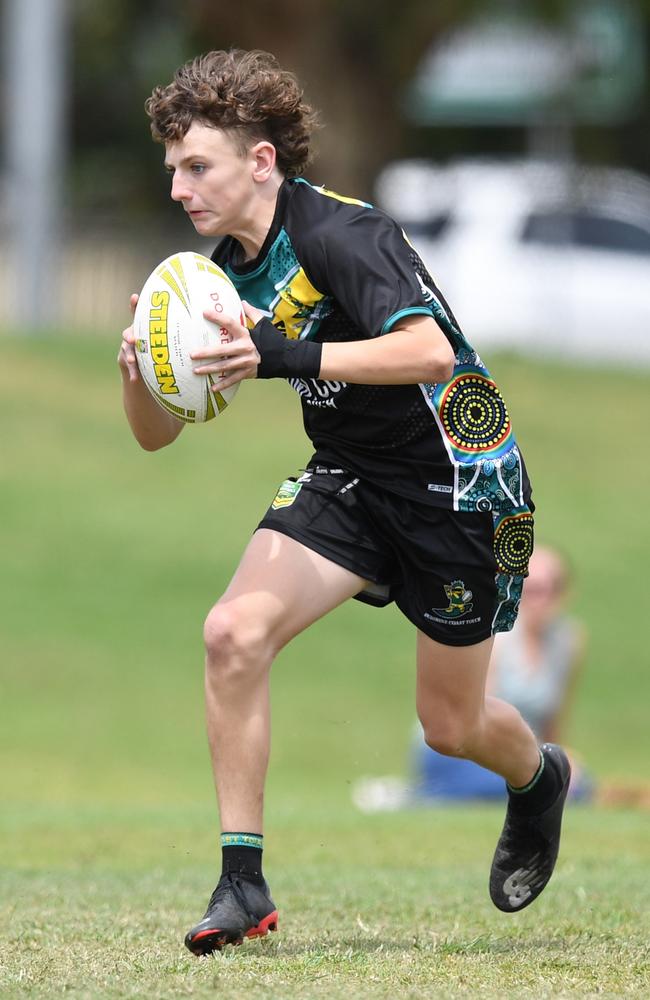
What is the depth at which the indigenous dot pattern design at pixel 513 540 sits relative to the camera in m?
5.20

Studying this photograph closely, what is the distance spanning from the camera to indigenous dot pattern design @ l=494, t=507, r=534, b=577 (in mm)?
5199

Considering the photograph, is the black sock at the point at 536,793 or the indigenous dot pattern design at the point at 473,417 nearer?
the indigenous dot pattern design at the point at 473,417

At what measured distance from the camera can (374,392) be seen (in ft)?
16.7

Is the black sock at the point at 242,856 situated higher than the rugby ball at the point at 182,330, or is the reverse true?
the rugby ball at the point at 182,330

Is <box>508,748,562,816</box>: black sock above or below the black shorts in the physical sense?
below

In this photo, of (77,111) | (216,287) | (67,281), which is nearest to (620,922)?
(216,287)

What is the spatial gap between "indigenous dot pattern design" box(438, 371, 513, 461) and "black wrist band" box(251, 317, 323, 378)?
523mm

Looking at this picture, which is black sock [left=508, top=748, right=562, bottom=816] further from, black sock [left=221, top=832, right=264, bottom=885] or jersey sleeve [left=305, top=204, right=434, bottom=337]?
jersey sleeve [left=305, top=204, right=434, bottom=337]

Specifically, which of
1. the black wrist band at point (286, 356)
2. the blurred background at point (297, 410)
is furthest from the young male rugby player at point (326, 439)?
the blurred background at point (297, 410)

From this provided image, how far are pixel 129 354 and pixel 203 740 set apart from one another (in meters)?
7.80

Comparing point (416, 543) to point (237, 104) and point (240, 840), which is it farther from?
point (237, 104)

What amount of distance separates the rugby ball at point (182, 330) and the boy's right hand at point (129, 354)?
1.7 inches

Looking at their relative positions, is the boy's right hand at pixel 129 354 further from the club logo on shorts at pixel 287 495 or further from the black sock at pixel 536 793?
the black sock at pixel 536 793

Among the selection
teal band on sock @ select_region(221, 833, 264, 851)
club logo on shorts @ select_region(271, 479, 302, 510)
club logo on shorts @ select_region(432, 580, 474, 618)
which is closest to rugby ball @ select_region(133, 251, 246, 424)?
club logo on shorts @ select_region(271, 479, 302, 510)
